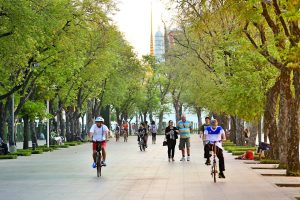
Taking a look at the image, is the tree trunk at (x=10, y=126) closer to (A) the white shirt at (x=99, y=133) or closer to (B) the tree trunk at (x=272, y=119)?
(B) the tree trunk at (x=272, y=119)

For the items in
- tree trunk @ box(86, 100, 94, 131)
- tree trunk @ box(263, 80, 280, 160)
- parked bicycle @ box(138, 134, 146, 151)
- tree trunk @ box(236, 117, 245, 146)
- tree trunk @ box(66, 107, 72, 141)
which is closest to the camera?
tree trunk @ box(263, 80, 280, 160)

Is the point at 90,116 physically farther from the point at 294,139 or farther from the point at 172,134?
the point at 294,139

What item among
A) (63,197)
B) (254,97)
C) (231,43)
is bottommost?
(63,197)

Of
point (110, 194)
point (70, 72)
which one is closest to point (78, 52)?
point (70, 72)

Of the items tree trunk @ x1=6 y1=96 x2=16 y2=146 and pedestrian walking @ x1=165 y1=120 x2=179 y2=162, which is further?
tree trunk @ x1=6 y1=96 x2=16 y2=146

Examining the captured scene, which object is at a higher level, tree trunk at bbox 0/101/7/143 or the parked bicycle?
tree trunk at bbox 0/101/7/143

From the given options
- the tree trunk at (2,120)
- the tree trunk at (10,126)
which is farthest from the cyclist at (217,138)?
the tree trunk at (10,126)

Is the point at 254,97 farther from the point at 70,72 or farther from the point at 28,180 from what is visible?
the point at 28,180

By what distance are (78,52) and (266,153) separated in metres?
18.0

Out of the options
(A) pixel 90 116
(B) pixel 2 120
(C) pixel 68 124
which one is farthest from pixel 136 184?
(A) pixel 90 116

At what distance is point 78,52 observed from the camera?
47344 mm

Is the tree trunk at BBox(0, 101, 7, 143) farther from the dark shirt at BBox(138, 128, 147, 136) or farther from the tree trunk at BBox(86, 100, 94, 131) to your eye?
the tree trunk at BBox(86, 100, 94, 131)

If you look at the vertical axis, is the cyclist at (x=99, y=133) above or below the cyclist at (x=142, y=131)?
below

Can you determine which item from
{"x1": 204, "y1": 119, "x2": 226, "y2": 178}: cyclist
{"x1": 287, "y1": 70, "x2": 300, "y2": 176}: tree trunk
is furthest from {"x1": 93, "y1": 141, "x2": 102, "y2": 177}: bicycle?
{"x1": 287, "y1": 70, "x2": 300, "y2": 176}: tree trunk
